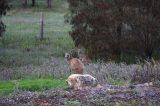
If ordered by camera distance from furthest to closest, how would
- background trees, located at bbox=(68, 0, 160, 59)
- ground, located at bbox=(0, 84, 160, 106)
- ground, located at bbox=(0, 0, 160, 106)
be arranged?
background trees, located at bbox=(68, 0, 160, 59) < ground, located at bbox=(0, 0, 160, 106) < ground, located at bbox=(0, 84, 160, 106)

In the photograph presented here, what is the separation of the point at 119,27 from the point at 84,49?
302cm

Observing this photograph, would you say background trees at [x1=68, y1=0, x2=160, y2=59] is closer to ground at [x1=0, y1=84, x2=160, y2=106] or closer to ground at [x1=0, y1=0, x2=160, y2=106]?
ground at [x1=0, y1=0, x2=160, y2=106]

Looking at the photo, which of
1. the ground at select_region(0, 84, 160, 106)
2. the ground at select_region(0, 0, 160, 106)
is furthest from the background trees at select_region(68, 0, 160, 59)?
the ground at select_region(0, 84, 160, 106)

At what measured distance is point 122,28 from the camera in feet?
107

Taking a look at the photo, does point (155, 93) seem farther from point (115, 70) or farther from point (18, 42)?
point (18, 42)

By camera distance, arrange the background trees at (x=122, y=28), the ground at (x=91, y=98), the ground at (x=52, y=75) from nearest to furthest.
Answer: the ground at (x=91, y=98) → the ground at (x=52, y=75) → the background trees at (x=122, y=28)

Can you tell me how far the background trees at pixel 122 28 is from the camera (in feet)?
105

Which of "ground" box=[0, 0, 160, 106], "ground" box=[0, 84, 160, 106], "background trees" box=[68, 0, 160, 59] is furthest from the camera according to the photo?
"background trees" box=[68, 0, 160, 59]

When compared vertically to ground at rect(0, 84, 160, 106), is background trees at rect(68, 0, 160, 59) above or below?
below

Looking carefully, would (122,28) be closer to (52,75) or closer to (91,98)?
(52,75)

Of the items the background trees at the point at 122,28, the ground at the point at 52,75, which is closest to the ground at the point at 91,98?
the ground at the point at 52,75

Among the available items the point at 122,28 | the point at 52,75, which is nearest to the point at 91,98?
the point at 52,75

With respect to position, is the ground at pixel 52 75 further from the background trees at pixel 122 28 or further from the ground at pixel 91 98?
the background trees at pixel 122 28

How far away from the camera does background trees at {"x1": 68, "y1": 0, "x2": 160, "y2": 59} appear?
105 feet
